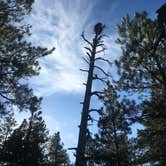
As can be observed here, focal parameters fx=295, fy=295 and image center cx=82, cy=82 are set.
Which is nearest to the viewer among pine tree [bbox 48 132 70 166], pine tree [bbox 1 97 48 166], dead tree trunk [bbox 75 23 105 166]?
dead tree trunk [bbox 75 23 105 166]

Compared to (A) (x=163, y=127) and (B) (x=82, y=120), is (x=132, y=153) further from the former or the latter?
(B) (x=82, y=120)

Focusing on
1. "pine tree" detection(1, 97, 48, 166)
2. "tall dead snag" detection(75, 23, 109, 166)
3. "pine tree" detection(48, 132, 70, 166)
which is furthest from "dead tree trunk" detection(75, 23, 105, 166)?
"pine tree" detection(48, 132, 70, 166)

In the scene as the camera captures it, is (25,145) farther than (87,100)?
Yes

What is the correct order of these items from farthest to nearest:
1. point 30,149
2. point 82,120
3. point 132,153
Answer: point 30,149, point 132,153, point 82,120

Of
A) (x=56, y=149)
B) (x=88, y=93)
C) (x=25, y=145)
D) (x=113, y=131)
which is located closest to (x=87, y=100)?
(x=88, y=93)

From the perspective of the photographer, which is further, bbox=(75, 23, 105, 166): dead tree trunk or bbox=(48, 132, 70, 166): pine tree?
bbox=(48, 132, 70, 166): pine tree

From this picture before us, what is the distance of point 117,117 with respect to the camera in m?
17.3

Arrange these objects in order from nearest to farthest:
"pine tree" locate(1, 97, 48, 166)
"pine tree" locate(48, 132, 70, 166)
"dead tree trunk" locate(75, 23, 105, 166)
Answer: "dead tree trunk" locate(75, 23, 105, 166) → "pine tree" locate(1, 97, 48, 166) → "pine tree" locate(48, 132, 70, 166)

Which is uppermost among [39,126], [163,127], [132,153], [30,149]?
[39,126]

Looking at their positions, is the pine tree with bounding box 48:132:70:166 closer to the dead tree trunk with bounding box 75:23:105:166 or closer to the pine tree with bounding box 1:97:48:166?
the pine tree with bounding box 1:97:48:166

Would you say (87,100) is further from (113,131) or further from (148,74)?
(113,131)

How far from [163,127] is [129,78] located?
3364 mm

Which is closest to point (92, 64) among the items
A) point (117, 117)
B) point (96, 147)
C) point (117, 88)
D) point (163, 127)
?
point (117, 88)

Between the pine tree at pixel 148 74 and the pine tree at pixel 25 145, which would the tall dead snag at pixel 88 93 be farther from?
the pine tree at pixel 25 145
